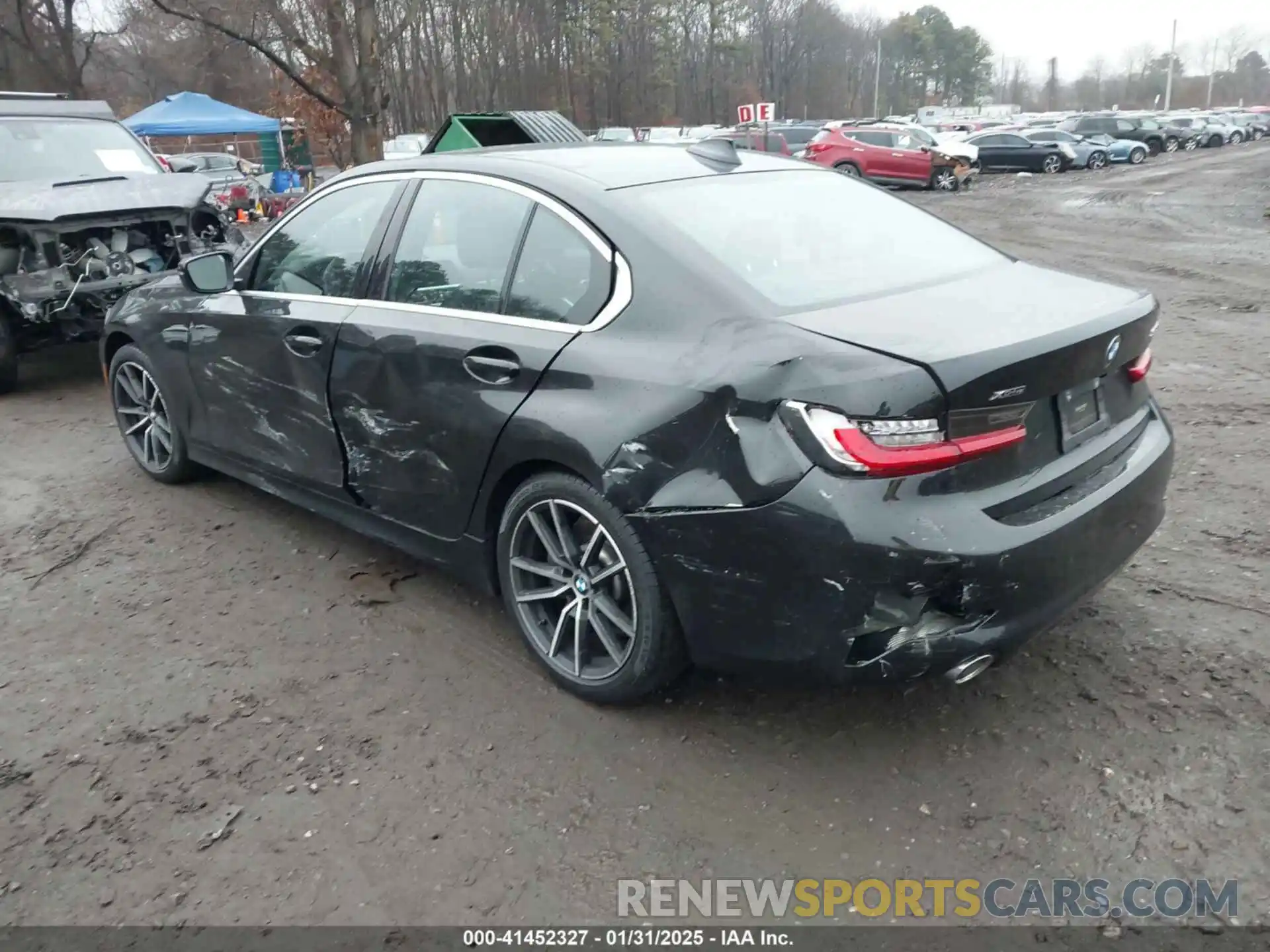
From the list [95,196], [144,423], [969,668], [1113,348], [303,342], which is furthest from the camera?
[95,196]

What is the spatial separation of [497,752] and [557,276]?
58.4 inches

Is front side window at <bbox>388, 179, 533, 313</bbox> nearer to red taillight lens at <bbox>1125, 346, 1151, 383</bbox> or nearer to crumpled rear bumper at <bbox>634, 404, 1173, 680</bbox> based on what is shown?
crumpled rear bumper at <bbox>634, 404, 1173, 680</bbox>

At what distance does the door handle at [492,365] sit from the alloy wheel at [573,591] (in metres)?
0.42

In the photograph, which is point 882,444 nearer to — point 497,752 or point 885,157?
point 497,752

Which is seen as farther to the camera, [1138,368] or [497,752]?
[1138,368]

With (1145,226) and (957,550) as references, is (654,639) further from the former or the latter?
(1145,226)

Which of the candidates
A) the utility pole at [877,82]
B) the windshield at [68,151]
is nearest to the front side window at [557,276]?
the windshield at [68,151]

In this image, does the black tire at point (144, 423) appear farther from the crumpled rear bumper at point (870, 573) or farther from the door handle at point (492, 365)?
the crumpled rear bumper at point (870, 573)

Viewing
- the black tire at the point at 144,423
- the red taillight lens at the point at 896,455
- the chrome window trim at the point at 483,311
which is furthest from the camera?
the black tire at the point at 144,423

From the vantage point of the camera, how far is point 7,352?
729 cm

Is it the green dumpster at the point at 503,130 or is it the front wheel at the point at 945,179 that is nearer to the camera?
the green dumpster at the point at 503,130

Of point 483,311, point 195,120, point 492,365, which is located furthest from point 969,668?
point 195,120

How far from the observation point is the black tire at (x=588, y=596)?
2975mm

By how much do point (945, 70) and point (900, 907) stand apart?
4578 inches
